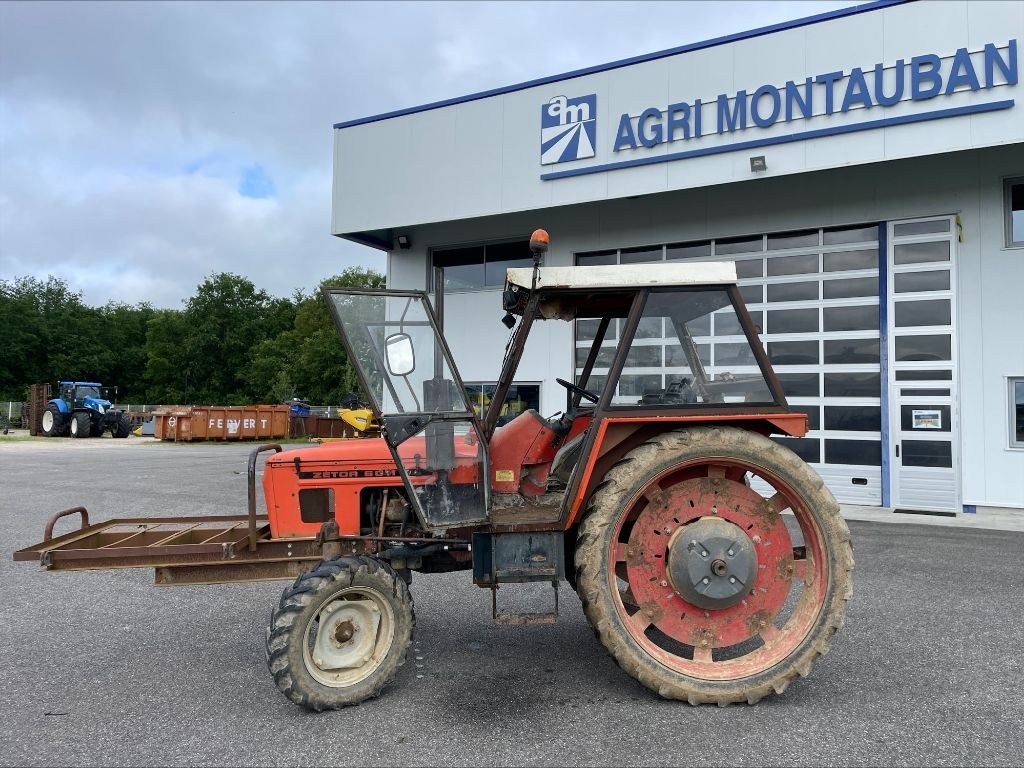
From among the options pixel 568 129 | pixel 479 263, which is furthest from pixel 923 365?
pixel 479 263

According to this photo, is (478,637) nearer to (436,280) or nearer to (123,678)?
(123,678)

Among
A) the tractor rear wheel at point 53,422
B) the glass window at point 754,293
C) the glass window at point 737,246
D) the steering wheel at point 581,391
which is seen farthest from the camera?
the tractor rear wheel at point 53,422

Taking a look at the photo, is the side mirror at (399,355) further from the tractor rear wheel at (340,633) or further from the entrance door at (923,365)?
the entrance door at (923,365)

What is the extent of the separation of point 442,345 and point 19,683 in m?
2.99

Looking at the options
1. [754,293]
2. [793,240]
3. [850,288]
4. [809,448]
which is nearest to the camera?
[850,288]

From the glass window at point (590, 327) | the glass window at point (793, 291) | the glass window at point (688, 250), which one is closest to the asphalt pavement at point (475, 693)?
the glass window at point (590, 327)

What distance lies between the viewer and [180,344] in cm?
5150

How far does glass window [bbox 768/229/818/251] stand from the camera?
10.0 meters

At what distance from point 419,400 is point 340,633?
122 centimetres

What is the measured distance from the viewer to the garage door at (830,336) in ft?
31.2

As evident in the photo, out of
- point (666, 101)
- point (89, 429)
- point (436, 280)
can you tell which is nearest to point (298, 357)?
point (89, 429)

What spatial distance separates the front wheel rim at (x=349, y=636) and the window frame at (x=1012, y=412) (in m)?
9.40

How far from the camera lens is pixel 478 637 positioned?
412 centimetres

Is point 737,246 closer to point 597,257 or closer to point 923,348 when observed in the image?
point 597,257
